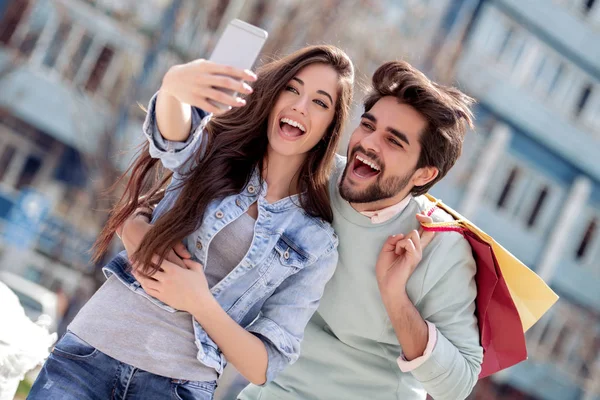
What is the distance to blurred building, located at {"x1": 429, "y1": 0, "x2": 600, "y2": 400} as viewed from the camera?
16.4 m

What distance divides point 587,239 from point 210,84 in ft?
58.1

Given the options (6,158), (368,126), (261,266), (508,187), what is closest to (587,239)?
(508,187)

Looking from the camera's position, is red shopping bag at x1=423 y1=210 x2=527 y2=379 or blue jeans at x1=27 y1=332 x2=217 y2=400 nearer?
blue jeans at x1=27 y1=332 x2=217 y2=400

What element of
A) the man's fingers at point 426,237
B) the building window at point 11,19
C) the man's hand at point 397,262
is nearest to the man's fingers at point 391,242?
the man's hand at point 397,262

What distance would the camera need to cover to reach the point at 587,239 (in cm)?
1858

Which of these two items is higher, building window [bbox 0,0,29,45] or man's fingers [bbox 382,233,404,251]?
building window [bbox 0,0,29,45]

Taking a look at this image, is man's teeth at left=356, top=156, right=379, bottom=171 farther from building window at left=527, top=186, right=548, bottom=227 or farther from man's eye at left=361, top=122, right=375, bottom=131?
building window at left=527, top=186, right=548, bottom=227

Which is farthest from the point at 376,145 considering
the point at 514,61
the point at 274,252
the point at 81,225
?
the point at 514,61

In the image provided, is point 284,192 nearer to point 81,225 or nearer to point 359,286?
point 359,286

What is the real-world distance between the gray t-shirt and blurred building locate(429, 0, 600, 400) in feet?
44.5

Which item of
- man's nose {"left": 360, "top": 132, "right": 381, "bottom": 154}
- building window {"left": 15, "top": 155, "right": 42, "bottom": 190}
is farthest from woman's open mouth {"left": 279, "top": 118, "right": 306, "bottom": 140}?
building window {"left": 15, "top": 155, "right": 42, "bottom": 190}

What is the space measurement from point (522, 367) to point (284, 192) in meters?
16.2

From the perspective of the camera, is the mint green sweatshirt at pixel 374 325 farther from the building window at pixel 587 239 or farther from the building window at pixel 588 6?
the building window at pixel 587 239

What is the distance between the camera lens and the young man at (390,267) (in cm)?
300
